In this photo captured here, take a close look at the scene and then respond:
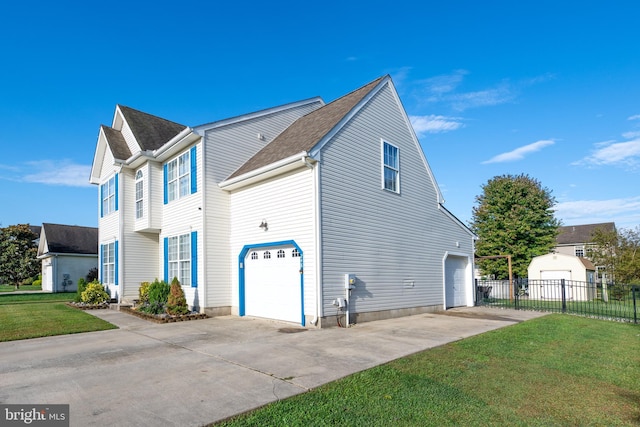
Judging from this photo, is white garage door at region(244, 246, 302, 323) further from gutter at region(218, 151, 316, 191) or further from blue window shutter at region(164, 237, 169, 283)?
blue window shutter at region(164, 237, 169, 283)

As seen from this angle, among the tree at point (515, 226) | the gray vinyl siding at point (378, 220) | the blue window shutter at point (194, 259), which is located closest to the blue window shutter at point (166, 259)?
the blue window shutter at point (194, 259)

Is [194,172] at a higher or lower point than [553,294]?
higher

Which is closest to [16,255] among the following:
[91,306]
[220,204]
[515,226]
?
[91,306]

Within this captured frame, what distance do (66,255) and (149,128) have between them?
1821 cm

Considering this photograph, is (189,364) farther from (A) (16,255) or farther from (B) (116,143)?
(A) (16,255)

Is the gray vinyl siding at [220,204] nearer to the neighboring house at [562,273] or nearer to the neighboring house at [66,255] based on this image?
the neighboring house at [562,273]

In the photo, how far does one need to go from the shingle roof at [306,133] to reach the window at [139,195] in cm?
537

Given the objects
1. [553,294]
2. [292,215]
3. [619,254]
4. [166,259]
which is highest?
[292,215]

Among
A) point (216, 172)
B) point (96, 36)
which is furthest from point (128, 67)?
point (216, 172)

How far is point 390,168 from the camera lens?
1363 centimetres

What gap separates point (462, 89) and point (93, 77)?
15.6 meters

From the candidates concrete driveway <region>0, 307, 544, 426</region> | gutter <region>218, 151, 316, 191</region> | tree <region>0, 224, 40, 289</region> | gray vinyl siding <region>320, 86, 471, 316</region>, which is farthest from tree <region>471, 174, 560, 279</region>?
tree <region>0, 224, 40, 289</region>

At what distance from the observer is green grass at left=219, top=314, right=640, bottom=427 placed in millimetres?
4203

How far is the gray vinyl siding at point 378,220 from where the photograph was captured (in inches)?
430
